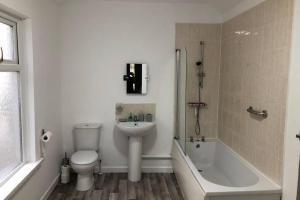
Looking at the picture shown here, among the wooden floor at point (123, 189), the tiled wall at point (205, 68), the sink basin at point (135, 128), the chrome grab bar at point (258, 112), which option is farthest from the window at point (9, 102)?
the chrome grab bar at point (258, 112)

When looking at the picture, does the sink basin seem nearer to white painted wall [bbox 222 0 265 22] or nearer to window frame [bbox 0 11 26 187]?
window frame [bbox 0 11 26 187]

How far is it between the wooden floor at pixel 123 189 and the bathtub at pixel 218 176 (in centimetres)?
21

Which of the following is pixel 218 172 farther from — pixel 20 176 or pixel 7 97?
pixel 7 97

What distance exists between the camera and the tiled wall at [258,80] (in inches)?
86.9

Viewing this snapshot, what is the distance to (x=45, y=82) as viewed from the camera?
2971 mm

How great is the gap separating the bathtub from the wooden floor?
21 cm

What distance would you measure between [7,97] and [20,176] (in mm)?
773

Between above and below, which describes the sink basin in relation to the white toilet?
above

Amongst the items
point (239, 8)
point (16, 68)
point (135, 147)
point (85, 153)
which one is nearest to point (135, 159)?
point (135, 147)

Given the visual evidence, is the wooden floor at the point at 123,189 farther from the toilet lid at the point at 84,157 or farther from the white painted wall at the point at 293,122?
the white painted wall at the point at 293,122

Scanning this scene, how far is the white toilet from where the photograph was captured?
307cm

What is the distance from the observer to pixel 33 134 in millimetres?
2645

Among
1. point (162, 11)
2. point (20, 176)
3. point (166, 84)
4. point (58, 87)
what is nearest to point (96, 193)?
point (20, 176)

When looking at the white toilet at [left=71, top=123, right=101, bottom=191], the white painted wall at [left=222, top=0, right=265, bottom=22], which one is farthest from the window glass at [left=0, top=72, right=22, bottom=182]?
the white painted wall at [left=222, top=0, right=265, bottom=22]
